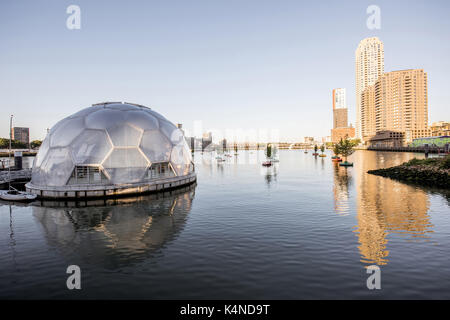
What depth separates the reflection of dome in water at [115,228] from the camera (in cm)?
1168

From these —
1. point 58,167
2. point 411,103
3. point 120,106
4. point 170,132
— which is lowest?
point 58,167

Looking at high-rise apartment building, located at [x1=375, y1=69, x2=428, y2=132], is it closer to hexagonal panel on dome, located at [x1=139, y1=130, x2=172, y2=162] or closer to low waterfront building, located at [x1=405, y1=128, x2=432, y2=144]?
low waterfront building, located at [x1=405, y1=128, x2=432, y2=144]

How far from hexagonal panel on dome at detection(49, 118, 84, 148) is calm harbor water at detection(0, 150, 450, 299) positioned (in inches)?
299

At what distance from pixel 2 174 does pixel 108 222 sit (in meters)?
33.1

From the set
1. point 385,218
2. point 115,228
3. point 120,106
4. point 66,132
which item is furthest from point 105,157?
point 385,218

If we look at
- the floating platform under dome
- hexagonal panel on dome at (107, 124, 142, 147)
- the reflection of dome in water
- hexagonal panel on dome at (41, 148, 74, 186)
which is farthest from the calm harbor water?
hexagonal panel on dome at (107, 124, 142, 147)

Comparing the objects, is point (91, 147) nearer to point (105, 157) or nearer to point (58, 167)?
point (105, 157)

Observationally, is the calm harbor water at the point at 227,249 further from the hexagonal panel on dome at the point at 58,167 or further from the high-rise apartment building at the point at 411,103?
the high-rise apartment building at the point at 411,103

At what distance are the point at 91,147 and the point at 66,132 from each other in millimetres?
4410

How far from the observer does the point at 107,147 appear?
85.8 feet

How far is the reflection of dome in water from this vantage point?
11.7m

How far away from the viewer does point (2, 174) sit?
37906 millimetres

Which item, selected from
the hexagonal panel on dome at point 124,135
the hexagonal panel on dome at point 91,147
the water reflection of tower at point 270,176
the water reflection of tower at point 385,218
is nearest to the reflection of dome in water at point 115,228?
the hexagonal panel on dome at point 91,147

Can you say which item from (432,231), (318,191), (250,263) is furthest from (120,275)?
(318,191)
